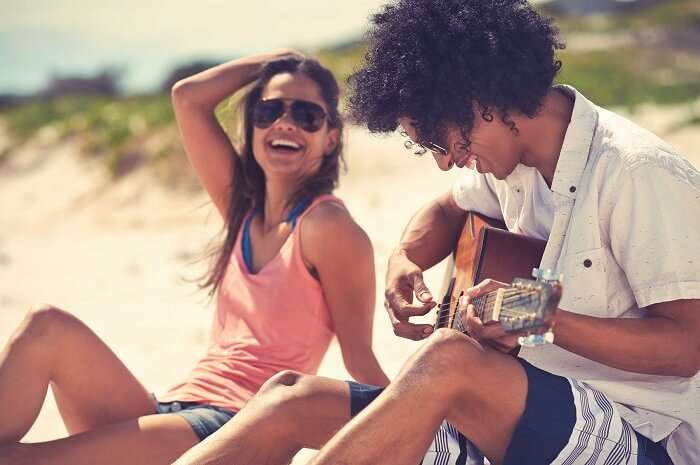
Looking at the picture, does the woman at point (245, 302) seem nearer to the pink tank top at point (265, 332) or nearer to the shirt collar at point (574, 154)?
the pink tank top at point (265, 332)

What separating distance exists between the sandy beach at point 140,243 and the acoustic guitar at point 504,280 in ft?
3.97

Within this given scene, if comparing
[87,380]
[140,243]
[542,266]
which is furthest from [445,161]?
[140,243]

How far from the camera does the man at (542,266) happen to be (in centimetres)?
256

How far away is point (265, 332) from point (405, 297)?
0.54m

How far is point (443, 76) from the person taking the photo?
2.84 metres

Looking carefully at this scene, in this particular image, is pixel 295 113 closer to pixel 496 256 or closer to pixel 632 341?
pixel 496 256

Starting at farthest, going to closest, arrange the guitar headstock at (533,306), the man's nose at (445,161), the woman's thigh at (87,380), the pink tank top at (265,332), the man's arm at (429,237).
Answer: the man's arm at (429,237), the pink tank top at (265,332), the woman's thigh at (87,380), the man's nose at (445,161), the guitar headstock at (533,306)

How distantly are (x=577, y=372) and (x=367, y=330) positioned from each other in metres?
1.00

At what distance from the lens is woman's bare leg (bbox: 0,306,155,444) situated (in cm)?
335

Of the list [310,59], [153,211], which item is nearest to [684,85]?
[153,211]

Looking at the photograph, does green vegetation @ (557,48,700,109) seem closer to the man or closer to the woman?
the woman

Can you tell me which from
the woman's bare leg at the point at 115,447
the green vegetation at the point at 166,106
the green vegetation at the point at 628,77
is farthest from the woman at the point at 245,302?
the green vegetation at the point at 628,77

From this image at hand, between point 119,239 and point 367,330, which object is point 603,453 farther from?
point 119,239

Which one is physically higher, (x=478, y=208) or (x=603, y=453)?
(x=478, y=208)
